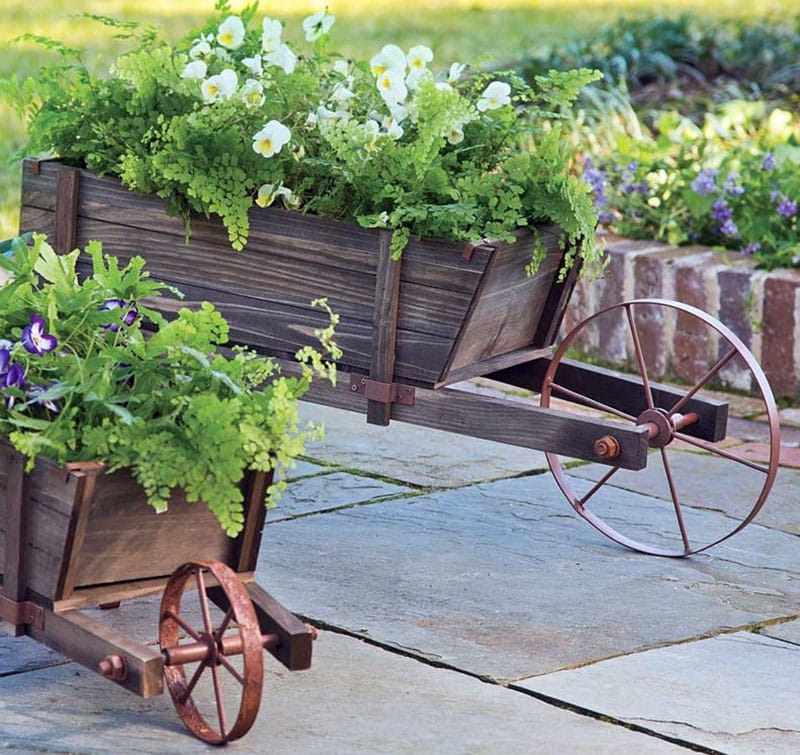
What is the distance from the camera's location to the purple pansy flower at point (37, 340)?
2900mm

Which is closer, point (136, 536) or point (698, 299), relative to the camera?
point (136, 536)

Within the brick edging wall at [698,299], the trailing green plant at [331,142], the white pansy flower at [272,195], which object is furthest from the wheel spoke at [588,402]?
the brick edging wall at [698,299]

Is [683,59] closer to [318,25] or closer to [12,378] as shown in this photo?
[318,25]

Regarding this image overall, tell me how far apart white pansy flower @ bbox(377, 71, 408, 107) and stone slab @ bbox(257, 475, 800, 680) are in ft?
3.56

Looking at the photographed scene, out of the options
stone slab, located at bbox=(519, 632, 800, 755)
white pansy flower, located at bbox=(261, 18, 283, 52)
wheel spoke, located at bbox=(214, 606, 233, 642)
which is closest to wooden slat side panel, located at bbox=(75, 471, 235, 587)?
wheel spoke, located at bbox=(214, 606, 233, 642)

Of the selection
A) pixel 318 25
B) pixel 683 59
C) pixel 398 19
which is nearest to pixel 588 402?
pixel 318 25

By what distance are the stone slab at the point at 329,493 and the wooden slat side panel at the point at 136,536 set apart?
4.09ft

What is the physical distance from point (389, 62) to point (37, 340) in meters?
1.26

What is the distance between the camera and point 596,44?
8.73 metres

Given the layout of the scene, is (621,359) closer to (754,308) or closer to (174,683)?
Result: (754,308)

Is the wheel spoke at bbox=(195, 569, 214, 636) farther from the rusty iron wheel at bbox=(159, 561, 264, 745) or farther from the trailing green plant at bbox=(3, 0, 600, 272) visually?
the trailing green plant at bbox=(3, 0, 600, 272)

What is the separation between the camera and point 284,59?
3818 mm

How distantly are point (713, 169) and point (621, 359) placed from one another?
0.80 m

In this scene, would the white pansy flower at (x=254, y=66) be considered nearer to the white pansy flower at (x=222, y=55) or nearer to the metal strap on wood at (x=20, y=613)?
the white pansy flower at (x=222, y=55)
